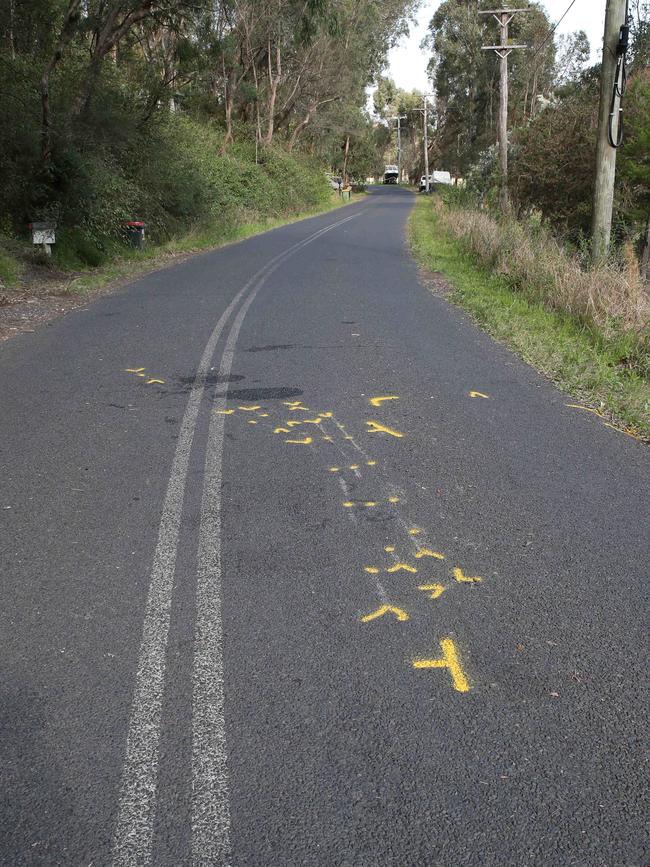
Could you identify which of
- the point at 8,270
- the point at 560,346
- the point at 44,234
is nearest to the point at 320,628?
the point at 560,346

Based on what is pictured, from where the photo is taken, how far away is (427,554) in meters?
4.53

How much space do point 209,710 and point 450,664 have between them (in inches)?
41.7

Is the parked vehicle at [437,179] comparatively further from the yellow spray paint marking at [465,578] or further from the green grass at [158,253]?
the yellow spray paint marking at [465,578]

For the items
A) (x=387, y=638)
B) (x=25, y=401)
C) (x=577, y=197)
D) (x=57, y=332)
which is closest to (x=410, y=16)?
(x=577, y=197)

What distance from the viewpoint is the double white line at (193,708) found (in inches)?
103

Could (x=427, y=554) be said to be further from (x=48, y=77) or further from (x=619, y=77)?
(x=48, y=77)

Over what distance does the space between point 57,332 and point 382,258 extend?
11.8m

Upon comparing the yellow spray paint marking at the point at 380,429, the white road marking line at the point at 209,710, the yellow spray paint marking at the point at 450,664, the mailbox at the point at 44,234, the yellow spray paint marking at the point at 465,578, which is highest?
the mailbox at the point at 44,234

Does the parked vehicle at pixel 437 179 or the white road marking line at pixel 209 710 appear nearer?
the white road marking line at pixel 209 710

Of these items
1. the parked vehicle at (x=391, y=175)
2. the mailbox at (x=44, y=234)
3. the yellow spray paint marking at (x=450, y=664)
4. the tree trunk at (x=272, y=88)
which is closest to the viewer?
the yellow spray paint marking at (x=450, y=664)

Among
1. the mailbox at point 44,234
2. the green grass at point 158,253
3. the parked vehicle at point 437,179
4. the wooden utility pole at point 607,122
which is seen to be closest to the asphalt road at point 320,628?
A: the wooden utility pole at point 607,122

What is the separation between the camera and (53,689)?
3.34 m

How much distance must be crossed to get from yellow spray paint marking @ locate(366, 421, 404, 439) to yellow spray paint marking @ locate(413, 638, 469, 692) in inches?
123

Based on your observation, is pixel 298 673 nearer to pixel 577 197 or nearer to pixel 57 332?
pixel 57 332
